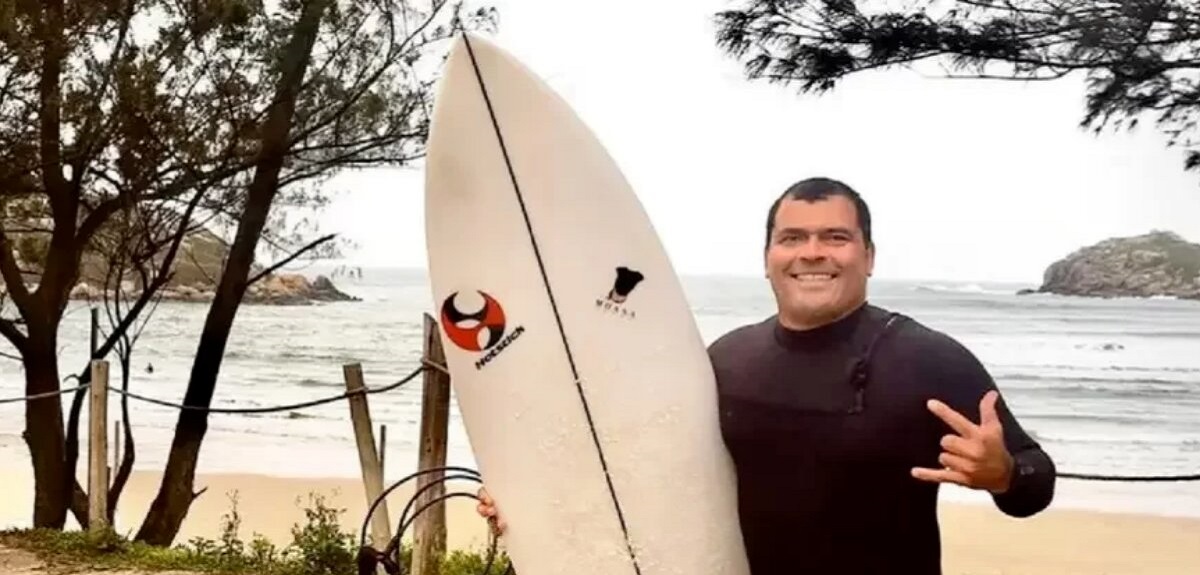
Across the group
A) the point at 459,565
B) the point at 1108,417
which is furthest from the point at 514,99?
the point at 1108,417

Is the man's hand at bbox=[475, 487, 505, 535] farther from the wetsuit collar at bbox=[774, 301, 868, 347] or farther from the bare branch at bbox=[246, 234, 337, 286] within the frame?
the bare branch at bbox=[246, 234, 337, 286]

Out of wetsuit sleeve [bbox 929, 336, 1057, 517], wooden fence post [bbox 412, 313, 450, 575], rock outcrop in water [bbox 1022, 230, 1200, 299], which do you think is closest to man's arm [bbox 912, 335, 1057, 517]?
wetsuit sleeve [bbox 929, 336, 1057, 517]

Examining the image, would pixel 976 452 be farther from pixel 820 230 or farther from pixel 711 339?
pixel 711 339

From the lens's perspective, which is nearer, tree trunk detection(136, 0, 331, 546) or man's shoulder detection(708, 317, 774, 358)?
man's shoulder detection(708, 317, 774, 358)

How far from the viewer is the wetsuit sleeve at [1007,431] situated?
1.42m

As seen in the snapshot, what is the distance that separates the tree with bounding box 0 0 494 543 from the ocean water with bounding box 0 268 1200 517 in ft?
10.8

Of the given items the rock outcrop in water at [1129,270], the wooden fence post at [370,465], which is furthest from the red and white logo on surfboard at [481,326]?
the rock outcrop in water at [1129,270]

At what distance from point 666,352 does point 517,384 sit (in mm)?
261

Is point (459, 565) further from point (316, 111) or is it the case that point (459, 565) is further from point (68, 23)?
point (68, 23)

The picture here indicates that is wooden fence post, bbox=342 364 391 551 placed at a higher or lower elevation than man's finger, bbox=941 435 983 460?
lower

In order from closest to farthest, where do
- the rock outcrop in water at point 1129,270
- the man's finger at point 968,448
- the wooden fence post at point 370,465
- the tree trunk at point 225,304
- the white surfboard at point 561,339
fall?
the man's finger at point 968,448
the white surfboard at point 561,339
the wooden fence post at point 370,465
the tree trunk at point 225,304
the rock outcrop in water at point 1129,270

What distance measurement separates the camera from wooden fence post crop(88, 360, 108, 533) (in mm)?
4805

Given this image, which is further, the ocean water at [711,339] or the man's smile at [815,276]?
the ocean water at [711,339]

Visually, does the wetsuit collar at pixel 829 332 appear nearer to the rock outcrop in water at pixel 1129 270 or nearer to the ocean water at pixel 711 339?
the ocean water at pixel 711 339
